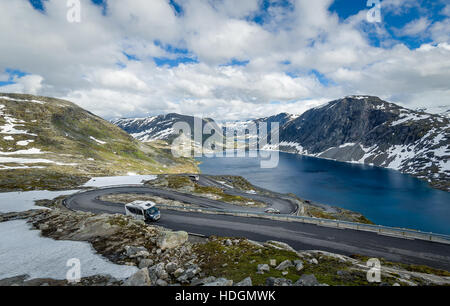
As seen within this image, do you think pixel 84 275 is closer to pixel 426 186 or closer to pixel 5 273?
pixel 5 273

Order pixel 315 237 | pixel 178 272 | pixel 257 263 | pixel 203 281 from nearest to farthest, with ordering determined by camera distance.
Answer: pixel 203 281
pixel 178 272
pixel 257 263
pixel 315 237

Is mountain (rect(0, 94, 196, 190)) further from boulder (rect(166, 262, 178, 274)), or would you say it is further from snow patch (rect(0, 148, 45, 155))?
boulder (rect(166, 262, 178, 274))

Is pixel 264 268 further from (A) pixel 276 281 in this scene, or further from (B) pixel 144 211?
(B) pixel 144 211

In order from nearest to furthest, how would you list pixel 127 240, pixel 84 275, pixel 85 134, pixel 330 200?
pixel 84 275 < pixel 127 240 < pixel 330 200 < pixel 85 134

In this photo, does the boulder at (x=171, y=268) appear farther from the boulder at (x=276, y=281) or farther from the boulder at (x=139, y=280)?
the boulder at (x=276, y=281)

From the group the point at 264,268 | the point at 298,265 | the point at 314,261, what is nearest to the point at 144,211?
the point at 264,268

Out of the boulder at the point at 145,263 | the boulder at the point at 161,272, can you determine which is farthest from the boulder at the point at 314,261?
the boulder at the point at 145,263

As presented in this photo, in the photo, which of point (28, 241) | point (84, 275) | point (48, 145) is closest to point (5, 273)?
point (84, 275)

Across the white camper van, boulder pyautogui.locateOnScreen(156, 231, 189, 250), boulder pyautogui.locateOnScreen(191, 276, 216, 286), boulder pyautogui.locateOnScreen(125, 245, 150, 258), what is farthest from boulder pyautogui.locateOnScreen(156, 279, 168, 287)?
the white camper van
